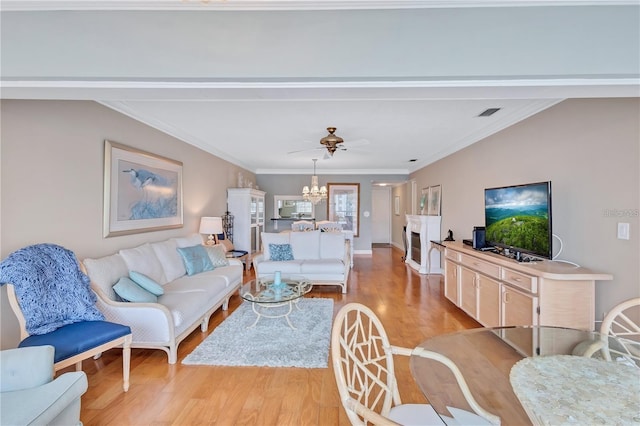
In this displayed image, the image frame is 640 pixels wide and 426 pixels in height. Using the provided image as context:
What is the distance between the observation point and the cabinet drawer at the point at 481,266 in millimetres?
2887

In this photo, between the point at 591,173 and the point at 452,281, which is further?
the point at 452,281

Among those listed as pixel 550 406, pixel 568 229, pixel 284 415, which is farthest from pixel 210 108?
pixel 568 229

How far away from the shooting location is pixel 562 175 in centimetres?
270

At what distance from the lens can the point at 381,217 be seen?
36.5 ft

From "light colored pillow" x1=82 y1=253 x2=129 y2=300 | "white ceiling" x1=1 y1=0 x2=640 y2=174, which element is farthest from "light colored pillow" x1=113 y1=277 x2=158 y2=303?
"white ceiling" x1=1 y1=0 x2=640 y2=174

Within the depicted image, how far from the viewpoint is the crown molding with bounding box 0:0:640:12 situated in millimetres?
1615

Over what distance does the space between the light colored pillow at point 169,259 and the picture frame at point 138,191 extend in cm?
29

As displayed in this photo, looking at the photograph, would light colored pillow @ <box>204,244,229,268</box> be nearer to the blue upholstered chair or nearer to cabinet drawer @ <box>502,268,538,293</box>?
the blue upholstered chair

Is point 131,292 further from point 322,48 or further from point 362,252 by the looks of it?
point 362,252

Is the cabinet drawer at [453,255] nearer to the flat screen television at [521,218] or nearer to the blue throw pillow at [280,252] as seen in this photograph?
the flat screen television at [521,218]

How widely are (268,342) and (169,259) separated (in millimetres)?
1720

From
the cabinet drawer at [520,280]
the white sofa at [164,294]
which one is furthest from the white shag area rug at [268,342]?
the cabinet drawer at [520,280]

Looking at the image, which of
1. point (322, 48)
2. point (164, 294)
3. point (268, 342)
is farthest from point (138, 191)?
point (322, 48)

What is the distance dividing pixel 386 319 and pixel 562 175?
7.79ft
